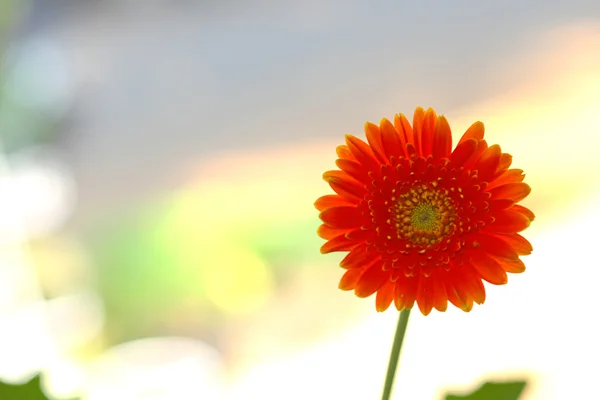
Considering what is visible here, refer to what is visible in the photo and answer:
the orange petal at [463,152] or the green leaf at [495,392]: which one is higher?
the orange petal at [463,152]

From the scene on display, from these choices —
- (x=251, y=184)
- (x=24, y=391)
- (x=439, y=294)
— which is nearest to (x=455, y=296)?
(x=439, y=294)

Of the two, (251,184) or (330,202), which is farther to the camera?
(251,184)

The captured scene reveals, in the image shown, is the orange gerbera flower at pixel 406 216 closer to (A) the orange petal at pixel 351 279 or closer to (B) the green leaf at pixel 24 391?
(A) the orange petal at pixel 351 279

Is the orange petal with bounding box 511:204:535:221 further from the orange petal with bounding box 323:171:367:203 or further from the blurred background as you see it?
the blurred background

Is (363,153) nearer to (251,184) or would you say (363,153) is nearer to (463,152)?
(463,152)

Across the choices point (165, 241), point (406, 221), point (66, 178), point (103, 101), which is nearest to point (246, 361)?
point (165, 241)

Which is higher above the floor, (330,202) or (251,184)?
(251,184)

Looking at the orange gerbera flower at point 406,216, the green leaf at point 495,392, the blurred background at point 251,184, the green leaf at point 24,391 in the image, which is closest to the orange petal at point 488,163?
the orange gerbera flower at point 406,216
